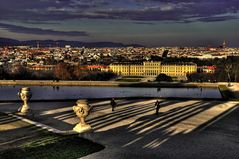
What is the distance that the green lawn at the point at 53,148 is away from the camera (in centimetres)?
1109

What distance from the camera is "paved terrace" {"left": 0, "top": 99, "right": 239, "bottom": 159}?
11711 mm

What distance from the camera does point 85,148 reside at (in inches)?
472

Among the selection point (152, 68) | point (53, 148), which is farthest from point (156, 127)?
point (152, 68)

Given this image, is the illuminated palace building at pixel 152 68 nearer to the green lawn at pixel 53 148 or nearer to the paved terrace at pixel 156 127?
the paved terrace at pixel 156 127

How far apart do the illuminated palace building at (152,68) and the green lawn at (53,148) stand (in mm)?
119301

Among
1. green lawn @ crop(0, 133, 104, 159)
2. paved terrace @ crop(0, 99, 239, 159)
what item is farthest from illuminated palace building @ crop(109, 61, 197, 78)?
green lawn @ crop(0, 133, 104, 159)

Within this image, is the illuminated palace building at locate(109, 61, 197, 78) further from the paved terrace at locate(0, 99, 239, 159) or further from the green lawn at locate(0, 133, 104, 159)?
the green lawn at locate(0, 133, 104, 159)

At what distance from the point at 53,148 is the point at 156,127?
4.62 m

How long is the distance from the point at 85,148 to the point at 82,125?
2.23 meters

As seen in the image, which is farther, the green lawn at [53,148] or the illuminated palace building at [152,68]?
the illuminated palace building at [152,68]

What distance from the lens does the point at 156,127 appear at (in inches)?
599

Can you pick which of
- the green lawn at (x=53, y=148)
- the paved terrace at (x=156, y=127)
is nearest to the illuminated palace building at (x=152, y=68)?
the paved terrace at (x=156, y=127)

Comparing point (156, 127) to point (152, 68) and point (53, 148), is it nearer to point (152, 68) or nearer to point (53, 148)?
point (53, 148)

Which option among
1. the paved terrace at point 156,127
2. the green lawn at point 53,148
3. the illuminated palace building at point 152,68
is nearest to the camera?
the green lawn at point 53,148
